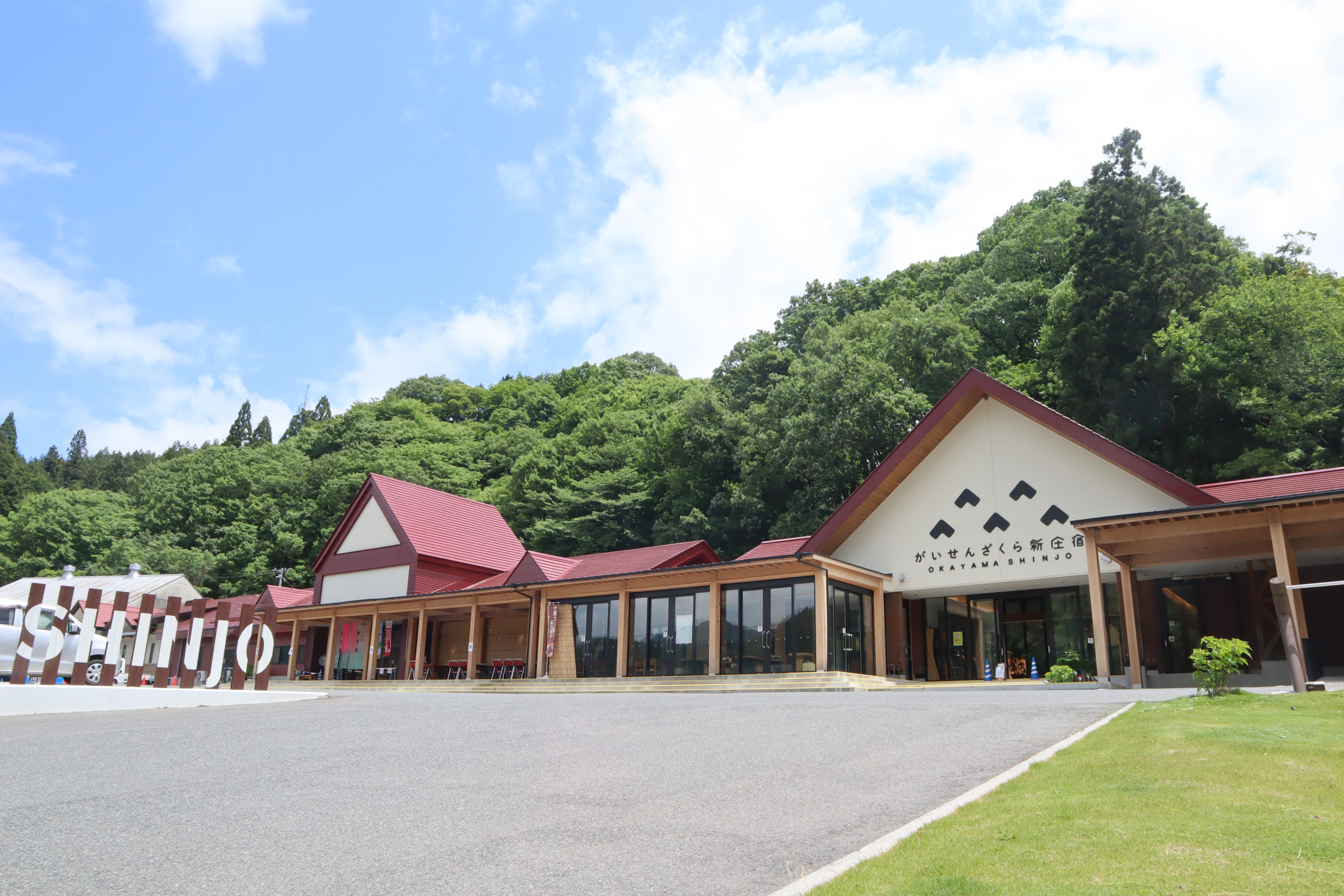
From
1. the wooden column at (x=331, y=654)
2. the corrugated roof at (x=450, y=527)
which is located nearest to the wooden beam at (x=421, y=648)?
the corrugated roof at (x=450, y=527)

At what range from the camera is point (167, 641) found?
16156mm

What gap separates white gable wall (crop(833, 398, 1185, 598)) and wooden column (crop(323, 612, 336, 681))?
17317 mm

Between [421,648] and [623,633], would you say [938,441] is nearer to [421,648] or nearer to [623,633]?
[623,633]

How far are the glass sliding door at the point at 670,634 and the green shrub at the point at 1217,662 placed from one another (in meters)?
11.4

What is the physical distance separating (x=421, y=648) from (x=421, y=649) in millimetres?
45

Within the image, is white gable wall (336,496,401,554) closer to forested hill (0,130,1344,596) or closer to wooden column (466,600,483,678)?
wooden column (466,600,483,678)

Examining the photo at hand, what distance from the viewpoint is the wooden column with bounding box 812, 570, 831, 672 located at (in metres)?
19.1

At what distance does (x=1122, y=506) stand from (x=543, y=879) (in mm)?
18364

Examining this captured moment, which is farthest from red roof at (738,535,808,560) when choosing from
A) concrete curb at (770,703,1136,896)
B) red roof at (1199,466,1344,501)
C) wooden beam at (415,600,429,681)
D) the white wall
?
concrete curb at (770,703,1136,896)

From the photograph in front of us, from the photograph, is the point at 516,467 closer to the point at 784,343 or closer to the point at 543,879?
the point at 784,343

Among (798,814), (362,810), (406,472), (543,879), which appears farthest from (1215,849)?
(406,472)

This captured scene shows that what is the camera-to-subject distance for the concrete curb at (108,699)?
12.9 m

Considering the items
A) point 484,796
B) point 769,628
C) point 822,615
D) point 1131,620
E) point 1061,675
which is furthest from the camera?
point 769,628

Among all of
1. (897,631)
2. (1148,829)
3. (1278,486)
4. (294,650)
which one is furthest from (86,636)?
(1278,486)
